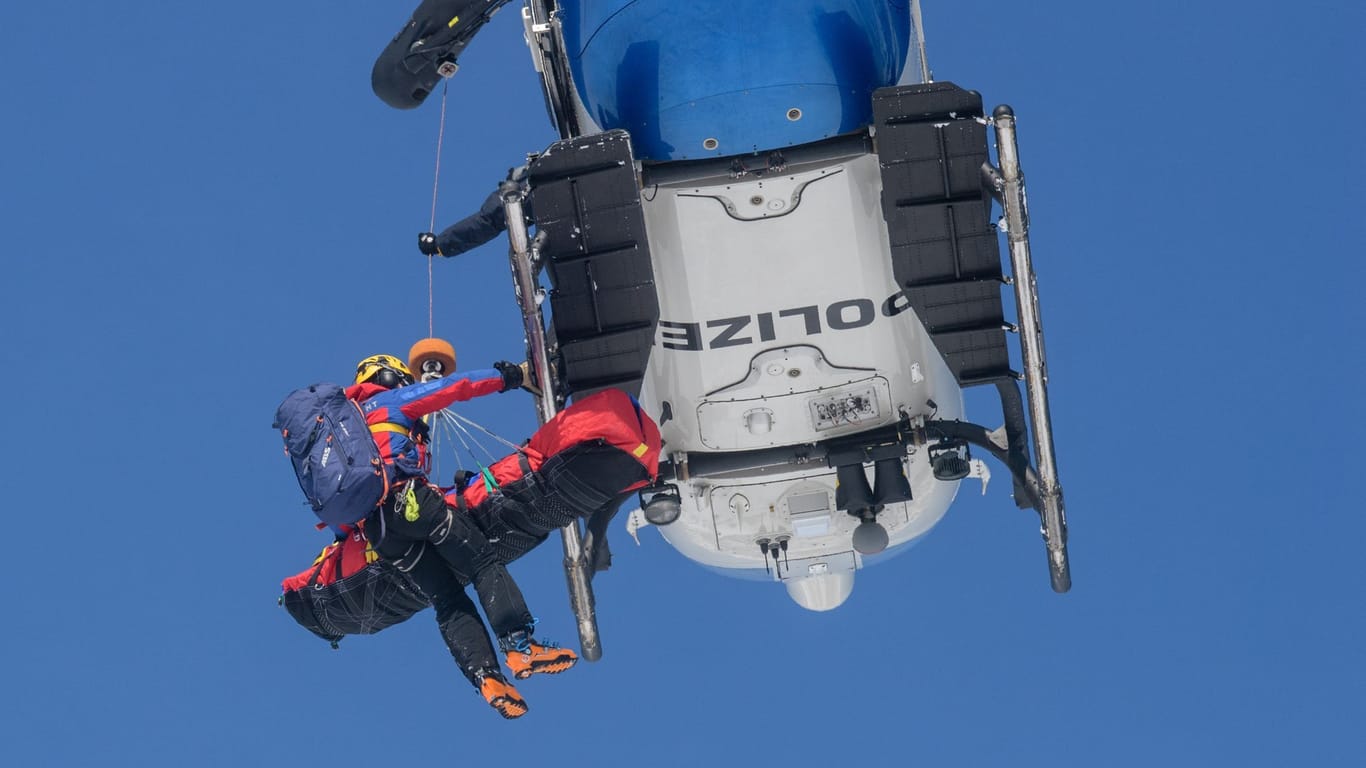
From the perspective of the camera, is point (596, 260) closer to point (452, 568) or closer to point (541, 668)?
point (452, 568)

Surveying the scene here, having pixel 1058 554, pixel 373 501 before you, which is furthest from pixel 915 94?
pixel 373 501

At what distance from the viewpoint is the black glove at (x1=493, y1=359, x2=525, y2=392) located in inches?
721

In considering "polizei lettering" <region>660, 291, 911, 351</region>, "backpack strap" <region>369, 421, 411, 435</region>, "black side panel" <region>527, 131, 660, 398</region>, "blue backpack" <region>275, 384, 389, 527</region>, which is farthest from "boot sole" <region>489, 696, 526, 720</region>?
"polizei lettering" <region>660, 291, 911, 351</region>

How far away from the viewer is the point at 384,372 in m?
18.6

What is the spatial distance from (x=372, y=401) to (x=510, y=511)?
1594mm

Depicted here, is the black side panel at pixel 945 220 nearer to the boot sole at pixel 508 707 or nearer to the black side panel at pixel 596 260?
the black side panel at pixel 596 260

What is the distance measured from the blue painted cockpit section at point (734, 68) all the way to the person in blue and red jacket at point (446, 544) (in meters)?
2.59

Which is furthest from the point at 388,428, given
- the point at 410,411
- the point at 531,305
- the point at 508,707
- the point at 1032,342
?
the point at 1032,342

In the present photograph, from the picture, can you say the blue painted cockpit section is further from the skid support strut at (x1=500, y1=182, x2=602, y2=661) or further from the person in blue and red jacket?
the person in blue and red jacket

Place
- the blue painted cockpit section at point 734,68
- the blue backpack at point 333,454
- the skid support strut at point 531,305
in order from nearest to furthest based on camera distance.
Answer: the blue backpack at point 333,454 → the blue painted cockpit section at point 734,68 → the skid support strut at point 531,305

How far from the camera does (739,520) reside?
20062 millimetres

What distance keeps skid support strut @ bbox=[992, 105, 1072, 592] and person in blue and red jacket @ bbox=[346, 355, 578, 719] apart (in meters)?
4.47

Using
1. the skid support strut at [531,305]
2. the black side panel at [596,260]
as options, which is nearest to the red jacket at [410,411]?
the skid support strut at [531,305]

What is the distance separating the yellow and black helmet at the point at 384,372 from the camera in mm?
18594
